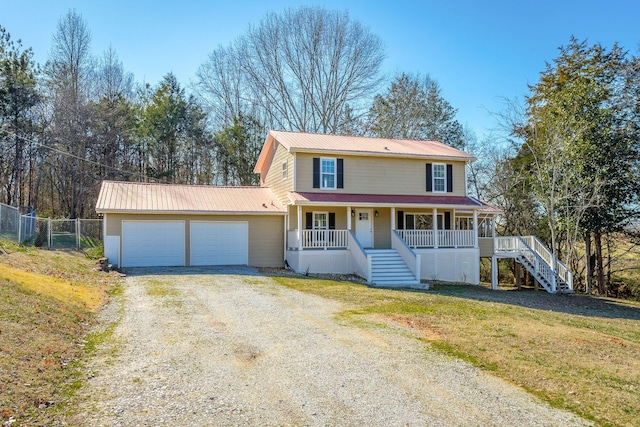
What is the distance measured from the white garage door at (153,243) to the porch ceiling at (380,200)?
5.06 meters

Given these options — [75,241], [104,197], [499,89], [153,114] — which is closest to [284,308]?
[104,197]

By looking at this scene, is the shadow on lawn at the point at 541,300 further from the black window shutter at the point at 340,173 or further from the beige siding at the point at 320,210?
the black window shutter at the point at 340,173

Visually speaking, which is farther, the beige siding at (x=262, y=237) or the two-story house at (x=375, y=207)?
the beige siding at (x=262, y=237)

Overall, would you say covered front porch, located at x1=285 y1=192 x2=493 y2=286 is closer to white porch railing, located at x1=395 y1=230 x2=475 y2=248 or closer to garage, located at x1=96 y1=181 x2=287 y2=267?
white porch railing, located at x1=395 y1=230 x2=475 y2=248

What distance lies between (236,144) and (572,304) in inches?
894

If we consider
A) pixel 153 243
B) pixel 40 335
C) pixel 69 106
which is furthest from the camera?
pixel 69 106

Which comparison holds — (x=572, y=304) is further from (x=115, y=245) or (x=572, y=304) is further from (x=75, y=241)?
(x=75, y=241)

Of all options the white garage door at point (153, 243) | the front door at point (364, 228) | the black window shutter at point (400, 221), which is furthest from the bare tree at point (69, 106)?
the black window shutter at point (400, 221)

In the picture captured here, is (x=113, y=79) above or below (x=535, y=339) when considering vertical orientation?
above

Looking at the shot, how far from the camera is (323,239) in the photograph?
1866 cm

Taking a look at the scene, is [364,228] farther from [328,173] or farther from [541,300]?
[541,300]

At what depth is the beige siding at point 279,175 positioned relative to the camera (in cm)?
1959

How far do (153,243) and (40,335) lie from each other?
12.0 metres

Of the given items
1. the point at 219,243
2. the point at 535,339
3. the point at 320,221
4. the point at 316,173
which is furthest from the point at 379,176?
the point at 535,339
